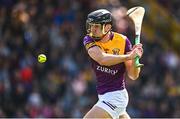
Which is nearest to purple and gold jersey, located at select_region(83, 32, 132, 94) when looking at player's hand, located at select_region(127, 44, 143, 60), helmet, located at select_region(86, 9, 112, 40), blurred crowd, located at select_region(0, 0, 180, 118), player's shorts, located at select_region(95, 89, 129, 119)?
player's shorts, located at select_region(95, 89, 129, 119)

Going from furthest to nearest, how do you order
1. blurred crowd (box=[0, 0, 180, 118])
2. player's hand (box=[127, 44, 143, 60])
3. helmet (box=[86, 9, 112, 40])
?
blurred crowd (box=[0, 0, 180, 118]) < helmet (box=[86, 9, 112, 40]) < player's hand (box=[127, 44, 143, 60])

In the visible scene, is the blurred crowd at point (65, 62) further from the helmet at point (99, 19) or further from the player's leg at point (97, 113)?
the helmet at point (99, 19)

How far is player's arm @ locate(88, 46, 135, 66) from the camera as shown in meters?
8.54

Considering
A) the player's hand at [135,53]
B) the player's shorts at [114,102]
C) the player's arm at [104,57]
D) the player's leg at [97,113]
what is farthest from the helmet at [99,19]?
the player's leg at [97,113]

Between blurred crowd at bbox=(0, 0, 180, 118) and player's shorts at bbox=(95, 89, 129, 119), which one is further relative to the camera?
blurred crowd at bbox=(0, 0, 180, 118)

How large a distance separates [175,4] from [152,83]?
216 centimetres

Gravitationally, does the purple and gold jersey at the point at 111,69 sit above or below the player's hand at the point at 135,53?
below

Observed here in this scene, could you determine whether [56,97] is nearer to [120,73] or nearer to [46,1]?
[46,1]

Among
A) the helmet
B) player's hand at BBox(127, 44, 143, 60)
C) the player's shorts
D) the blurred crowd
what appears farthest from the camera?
the blurred crowd

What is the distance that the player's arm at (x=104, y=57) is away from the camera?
28.0 ft

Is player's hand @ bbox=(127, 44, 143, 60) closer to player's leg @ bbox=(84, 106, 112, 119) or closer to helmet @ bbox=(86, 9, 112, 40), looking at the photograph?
helmet @ bbox=(86, 9, 112, 40)

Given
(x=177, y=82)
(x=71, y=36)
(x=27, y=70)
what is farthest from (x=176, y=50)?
(x=27, y=70)

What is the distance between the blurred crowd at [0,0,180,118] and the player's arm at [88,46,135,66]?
5962 millimetres

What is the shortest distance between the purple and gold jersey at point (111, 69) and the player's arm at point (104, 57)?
12cm
